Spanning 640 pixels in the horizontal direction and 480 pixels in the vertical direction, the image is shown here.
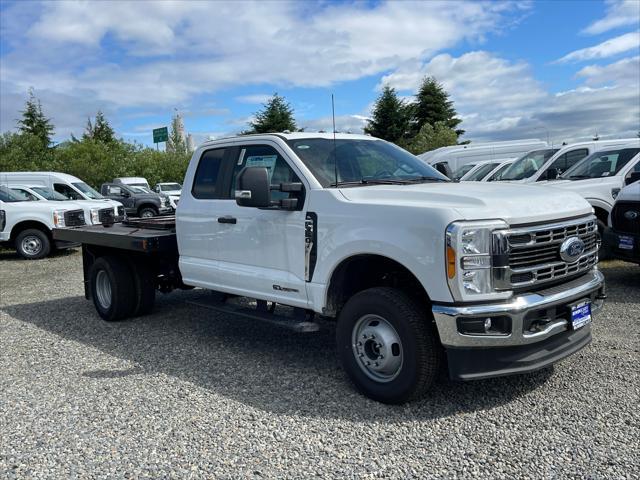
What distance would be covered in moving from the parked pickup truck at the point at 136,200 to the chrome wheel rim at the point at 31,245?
964 cm

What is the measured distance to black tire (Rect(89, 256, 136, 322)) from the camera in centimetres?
693

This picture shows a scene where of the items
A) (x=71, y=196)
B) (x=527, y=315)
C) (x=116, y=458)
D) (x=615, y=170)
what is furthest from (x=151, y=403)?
(x=71, y=196)

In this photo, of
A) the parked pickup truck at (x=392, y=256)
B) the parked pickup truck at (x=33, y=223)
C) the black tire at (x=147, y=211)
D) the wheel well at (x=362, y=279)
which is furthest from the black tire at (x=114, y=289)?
the black tire at (x=147, y=211)

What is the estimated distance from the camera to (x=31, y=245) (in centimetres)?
1386

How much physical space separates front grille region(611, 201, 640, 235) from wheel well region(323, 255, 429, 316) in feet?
14.3

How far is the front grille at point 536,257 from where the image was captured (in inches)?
150

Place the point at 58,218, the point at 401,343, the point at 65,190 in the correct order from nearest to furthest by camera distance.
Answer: the point at 401,343 < the point at 58,218 < the point at 65,190

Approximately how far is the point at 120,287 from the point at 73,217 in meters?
7.76

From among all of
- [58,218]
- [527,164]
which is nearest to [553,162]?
[527,164]

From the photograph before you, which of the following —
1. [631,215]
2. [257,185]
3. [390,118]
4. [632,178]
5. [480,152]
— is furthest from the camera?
[390,118]

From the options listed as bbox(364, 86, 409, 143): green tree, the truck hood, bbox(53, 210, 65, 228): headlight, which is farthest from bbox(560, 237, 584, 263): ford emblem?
bbox(364, 86, 409, 143): green tree

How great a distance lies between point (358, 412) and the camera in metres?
4.18

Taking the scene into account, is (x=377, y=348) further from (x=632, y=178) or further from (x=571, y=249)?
(x=632, y=178)

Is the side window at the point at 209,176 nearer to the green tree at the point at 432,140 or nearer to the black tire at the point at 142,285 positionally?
the black tire at the point at 142,285
